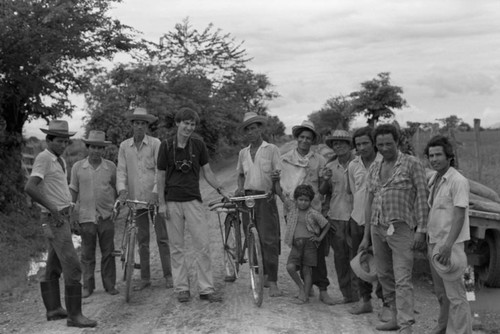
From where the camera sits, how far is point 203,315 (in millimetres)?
6836

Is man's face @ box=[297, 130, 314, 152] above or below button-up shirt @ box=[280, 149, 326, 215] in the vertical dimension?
above

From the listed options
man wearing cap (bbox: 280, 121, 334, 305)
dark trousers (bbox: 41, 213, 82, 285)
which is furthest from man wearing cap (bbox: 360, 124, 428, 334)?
dark trousers (bbox: 41, 213, 82, 285)

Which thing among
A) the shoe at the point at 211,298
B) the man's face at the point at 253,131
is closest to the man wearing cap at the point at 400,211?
the man's face at the point at 253,131

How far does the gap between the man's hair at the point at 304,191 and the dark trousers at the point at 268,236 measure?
479mm

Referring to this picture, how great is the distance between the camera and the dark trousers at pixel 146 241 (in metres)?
8.23

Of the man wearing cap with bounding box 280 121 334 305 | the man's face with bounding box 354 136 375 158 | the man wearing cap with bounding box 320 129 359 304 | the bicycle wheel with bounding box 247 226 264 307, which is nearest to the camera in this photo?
the man's face with bounding box 354 136 375 158

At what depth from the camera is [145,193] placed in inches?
324

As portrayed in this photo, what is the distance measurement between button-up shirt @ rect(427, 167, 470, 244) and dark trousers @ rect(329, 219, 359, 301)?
1685 millimetres

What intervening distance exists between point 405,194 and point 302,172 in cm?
179

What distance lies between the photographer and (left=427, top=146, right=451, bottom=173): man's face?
5738 millimetres

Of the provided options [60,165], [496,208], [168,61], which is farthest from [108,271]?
[168,61]

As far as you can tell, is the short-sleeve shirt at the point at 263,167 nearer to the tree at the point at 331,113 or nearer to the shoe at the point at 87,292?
the shoe at the point at 87,292

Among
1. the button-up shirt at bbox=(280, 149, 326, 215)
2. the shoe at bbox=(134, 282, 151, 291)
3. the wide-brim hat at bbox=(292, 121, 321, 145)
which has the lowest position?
the shoe at bbox=(134, 282, 151, 291)

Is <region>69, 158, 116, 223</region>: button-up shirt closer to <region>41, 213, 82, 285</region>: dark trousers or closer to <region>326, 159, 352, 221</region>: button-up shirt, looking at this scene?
<region>41, 213, 82, 285</region>: dark trousers
